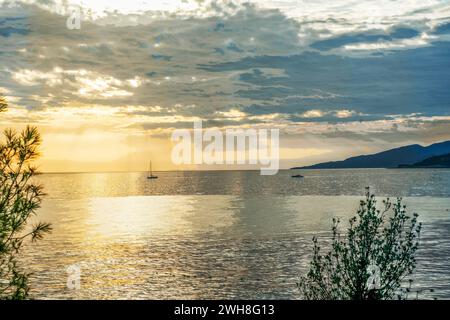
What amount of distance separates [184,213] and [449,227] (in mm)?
71517

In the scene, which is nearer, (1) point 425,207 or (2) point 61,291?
(2) point 61,291

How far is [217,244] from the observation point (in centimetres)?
8150

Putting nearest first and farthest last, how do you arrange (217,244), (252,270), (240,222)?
(252,270), (217,244), (240,222)

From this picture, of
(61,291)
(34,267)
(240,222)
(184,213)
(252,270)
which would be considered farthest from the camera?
(184,213)

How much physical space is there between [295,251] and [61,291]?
1382 inches

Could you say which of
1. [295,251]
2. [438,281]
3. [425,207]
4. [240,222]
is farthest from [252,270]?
[425,207]
